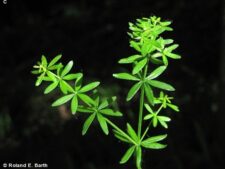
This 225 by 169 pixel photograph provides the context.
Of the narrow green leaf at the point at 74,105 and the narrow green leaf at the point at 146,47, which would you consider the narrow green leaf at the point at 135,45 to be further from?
the narrow green leaf at the point at 74,105

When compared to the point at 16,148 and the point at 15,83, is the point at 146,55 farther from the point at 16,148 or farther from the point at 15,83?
the point at 15,83

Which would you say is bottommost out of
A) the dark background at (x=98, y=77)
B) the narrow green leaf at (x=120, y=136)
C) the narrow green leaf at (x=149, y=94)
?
the narrow green leaf at (x=120, y=136)

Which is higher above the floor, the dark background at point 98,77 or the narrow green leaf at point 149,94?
the dark background at point 98,77

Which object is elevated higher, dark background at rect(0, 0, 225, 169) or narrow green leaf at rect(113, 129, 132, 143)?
dark background at rect(0, 0, 225, 169)

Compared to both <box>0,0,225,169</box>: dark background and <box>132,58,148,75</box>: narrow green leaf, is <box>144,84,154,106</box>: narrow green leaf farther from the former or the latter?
<box>0,0,225,169</box>: dark background

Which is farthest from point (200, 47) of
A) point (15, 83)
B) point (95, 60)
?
point (15, 83)

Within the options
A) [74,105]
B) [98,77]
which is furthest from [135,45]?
[98,77]

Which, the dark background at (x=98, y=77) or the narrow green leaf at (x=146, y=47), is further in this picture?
the dark background at (x=98, y=77)

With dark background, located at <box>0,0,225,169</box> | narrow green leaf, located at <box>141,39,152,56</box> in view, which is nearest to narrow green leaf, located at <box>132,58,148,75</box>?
narrow green leaf, located at <box>141,39,152,56</box>

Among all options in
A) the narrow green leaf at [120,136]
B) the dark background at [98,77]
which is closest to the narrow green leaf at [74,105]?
the narrow green leaf at [120,136]
